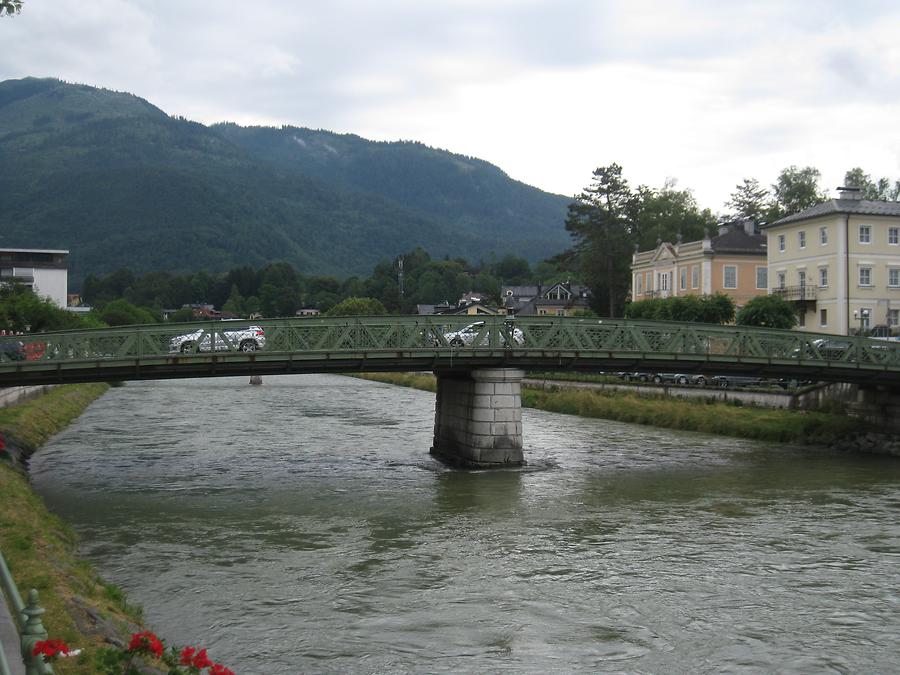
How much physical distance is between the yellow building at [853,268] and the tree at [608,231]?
3587 cm

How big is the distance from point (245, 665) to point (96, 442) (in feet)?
93.5

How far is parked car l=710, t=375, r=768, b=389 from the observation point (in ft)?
158

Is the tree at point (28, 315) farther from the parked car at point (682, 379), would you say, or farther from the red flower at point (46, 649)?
the red flower at point (46, 649)

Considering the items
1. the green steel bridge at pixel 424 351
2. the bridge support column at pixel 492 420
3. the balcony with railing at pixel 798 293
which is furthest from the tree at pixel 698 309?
the bridge support column at pixel 492 420

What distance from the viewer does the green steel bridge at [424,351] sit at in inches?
1120

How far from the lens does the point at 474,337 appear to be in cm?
3191

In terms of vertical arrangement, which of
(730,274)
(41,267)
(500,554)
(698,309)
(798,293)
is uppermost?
(41,267)

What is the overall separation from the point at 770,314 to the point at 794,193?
57.2 metres

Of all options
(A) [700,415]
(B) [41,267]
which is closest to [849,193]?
(A) [700,415]

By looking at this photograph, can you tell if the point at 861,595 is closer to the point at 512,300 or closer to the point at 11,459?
the point at 11,459

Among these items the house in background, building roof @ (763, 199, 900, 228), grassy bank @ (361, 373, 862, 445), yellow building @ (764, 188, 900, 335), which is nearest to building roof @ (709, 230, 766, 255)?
building roof @ (763, 199, 900, 228)

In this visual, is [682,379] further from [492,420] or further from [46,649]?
[46,649]

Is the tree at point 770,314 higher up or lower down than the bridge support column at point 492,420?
higher up

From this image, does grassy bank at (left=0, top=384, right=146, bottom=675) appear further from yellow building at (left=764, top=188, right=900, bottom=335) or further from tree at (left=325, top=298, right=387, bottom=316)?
tree at (left=325, top=298, right=387, bottom=316)
